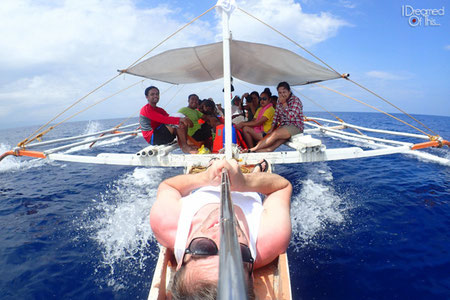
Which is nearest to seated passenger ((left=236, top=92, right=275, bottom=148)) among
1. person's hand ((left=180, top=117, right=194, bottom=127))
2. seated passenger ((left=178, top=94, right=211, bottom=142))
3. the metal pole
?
seated passenger ((left=178, top=94, right=211, bottom=142))

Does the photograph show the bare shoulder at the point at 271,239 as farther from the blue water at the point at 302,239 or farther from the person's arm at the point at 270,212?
the blue water at the point at 302,239

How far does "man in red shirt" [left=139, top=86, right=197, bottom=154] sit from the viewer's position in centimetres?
541

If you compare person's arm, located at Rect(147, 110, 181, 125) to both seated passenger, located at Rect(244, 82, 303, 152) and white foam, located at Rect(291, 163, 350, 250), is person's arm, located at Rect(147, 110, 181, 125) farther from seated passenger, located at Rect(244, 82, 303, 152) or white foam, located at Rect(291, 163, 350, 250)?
white foam, located at Rect(291, 163, 350, 250)

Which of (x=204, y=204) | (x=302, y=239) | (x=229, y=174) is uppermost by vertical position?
(x=229, y=174)

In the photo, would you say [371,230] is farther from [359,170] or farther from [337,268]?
[359,170]

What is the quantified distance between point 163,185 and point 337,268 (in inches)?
99.1

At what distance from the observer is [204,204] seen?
1900 millimetres

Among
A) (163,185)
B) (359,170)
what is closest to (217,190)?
(163,185)

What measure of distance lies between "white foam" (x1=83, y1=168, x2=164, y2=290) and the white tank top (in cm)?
178

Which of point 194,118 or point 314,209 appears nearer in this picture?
point 314,209

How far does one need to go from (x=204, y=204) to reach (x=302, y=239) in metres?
2.29

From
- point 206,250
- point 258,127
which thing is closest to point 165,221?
point 206,250

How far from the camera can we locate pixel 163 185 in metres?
2.19

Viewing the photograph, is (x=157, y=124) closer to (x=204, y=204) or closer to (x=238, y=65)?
(x=238, y=65)
